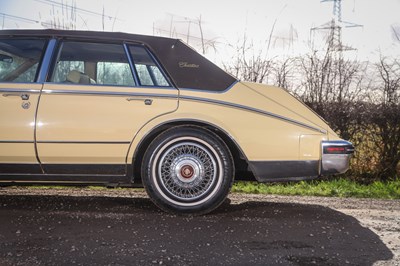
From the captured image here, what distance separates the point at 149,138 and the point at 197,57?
34.8 inches

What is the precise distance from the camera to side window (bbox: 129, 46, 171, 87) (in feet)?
12.5

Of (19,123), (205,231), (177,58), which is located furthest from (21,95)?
(205,231)

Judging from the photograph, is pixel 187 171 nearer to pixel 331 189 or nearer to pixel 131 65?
pixel 131 65

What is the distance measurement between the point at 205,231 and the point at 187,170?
2.19 ft

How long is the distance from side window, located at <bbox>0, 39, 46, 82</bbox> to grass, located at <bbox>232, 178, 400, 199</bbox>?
3.04 m

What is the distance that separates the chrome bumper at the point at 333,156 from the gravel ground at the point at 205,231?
45 centimetres

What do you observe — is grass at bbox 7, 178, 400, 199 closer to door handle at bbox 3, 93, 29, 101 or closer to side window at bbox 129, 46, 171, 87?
door handle at bbox 3, 93, 29, 101

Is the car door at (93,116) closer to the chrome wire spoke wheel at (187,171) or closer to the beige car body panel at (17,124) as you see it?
the beige car body panel at (17,124)

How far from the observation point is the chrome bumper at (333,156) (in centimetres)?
378

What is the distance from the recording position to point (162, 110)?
3.72 m

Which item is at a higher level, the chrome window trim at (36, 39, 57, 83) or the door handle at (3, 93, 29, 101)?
the chrome window trim at (36, 39, 57, 83)

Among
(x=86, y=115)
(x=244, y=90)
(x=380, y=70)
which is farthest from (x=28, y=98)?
(x=380, y=70)

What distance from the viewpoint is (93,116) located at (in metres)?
3.67

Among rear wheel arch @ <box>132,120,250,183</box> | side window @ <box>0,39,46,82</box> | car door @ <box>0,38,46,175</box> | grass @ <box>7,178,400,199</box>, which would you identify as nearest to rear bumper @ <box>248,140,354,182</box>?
rear wheel arch @ <box>132,120,250,183</box>
